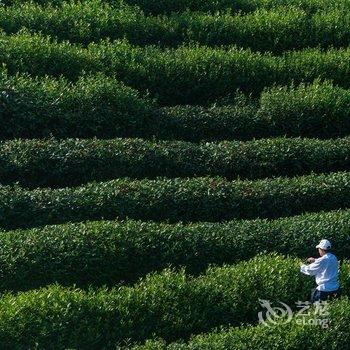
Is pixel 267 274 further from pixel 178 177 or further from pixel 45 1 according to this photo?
pixel 45 1

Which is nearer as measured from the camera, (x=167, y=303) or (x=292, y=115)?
(x=167, y=303)

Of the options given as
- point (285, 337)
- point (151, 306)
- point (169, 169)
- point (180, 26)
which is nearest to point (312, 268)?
point (285, 337)

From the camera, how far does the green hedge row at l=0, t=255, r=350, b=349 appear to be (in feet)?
58.5

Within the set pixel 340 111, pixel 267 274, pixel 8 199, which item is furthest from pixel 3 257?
pixel 340 111

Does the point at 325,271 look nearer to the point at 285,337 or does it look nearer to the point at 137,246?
the point at 285,337

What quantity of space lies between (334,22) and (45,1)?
400 inches

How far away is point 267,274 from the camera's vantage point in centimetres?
1995

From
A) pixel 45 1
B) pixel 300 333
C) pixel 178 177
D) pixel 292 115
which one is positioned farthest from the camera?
pixel 45 1

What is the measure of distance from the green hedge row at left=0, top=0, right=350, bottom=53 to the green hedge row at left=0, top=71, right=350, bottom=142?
12.2 ft

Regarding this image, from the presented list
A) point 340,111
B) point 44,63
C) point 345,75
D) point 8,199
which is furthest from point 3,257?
point 345,75

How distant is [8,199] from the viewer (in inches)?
900

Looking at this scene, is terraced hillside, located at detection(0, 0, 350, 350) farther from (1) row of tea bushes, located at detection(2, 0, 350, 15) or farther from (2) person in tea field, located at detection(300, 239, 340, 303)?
(2) person in tea field, located at detection(300, 239, 340, 303)

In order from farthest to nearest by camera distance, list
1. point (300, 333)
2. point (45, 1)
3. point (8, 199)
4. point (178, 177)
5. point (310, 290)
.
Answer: point (45, 1), point (178, 177), point (8, 199), point (310, 290), point (300, 333)

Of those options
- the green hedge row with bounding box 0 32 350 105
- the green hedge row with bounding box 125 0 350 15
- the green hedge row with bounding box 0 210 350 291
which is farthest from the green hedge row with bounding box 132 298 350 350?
the green hedge row with bounding box 125 0 350 15
